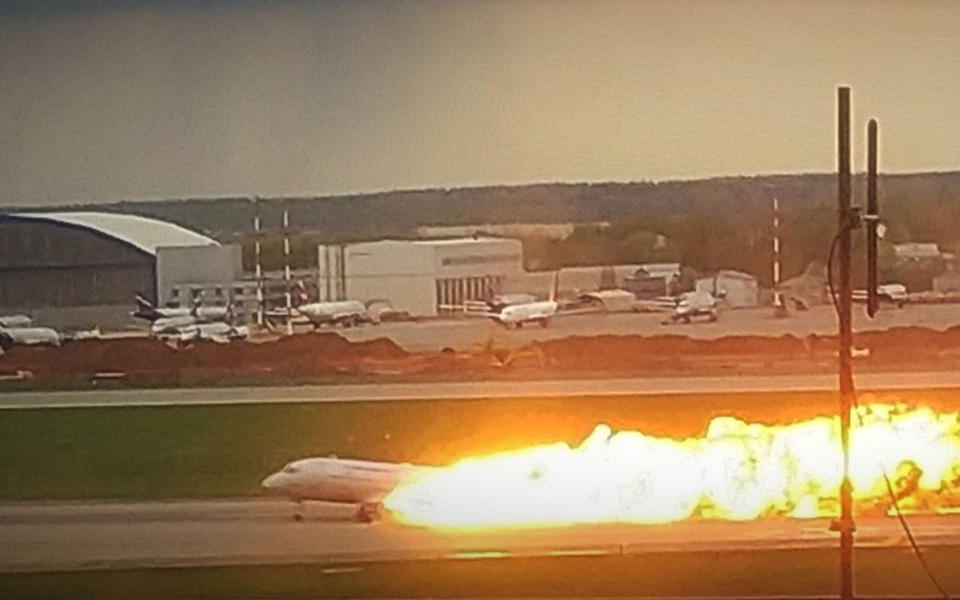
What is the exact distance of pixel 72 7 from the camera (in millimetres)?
2289

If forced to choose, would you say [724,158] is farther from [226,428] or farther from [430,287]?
[226,428]

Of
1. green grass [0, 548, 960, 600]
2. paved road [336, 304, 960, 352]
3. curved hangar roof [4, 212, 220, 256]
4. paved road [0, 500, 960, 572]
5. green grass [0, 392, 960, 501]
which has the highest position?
curved hangar roof [4, 212, 220, 256]

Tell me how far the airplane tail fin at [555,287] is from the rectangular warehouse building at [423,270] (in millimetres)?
54

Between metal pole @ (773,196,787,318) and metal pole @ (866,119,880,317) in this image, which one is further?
metal pole @ (773,196,787,318)

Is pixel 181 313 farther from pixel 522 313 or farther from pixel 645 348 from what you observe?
pixel 645 348

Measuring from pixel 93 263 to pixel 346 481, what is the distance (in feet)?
1.73

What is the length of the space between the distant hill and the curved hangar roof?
0.05 ft

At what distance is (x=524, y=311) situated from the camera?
2311mm

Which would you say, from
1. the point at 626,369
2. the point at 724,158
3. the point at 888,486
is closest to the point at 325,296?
the point at 626,369

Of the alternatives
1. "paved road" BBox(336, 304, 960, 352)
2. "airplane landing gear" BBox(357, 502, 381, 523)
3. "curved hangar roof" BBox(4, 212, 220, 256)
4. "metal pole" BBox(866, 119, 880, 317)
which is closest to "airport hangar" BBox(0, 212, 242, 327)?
"curved hangar roof" BBox(4, 212, 220, 256)

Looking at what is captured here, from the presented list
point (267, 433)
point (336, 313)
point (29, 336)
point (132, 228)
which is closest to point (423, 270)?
point (336, 313)

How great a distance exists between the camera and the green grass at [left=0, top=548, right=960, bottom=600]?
234 cm

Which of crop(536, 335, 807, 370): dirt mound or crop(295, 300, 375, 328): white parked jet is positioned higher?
crop(295, 300, 375, 328): white parked jet

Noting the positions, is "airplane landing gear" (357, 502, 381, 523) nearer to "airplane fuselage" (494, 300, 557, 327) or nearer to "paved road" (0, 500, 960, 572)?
"paved road" (0, 500, 960, 572)
